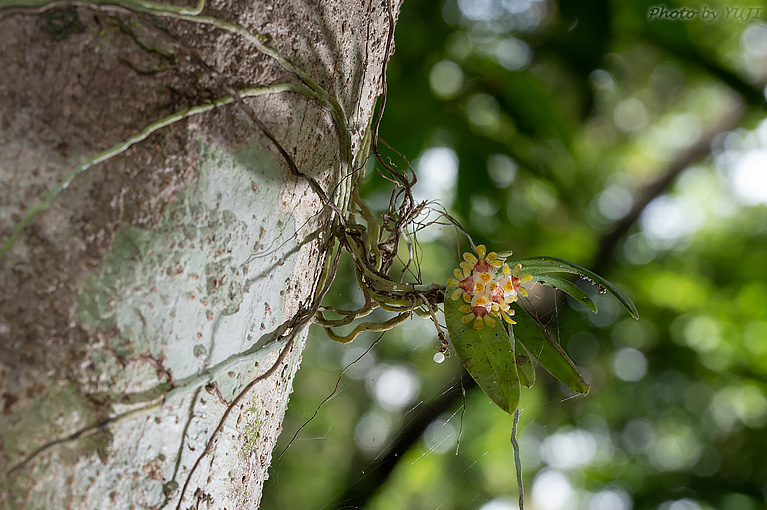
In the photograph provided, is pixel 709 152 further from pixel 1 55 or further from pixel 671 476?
pixel 1 55

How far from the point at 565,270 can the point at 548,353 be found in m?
0.09

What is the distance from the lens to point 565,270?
1.86 ft

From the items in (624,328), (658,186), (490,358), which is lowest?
(490,358)

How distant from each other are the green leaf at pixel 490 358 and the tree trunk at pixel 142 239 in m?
0.18

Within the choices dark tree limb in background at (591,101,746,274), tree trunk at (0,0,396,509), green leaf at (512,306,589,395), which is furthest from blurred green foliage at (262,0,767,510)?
tree trunk at (0,0,396,509)

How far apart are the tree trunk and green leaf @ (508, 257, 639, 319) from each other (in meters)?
0.27

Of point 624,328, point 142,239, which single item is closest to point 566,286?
point 142,239

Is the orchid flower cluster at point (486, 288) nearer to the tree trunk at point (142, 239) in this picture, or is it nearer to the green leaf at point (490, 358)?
the green leaf at point (490, 358)

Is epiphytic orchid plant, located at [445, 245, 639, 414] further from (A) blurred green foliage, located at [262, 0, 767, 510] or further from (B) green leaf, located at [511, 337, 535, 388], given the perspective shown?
(A) blurred green foliage, located at [262, 0, 767, 510]

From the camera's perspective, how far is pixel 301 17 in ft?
1.42

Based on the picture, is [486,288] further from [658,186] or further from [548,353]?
[658,186]

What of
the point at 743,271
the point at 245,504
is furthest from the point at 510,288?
the point at 743,271

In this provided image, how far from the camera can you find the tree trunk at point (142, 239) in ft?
1.02

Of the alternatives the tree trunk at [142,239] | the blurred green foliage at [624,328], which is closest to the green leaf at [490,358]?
the tree trunk at [142,239]
